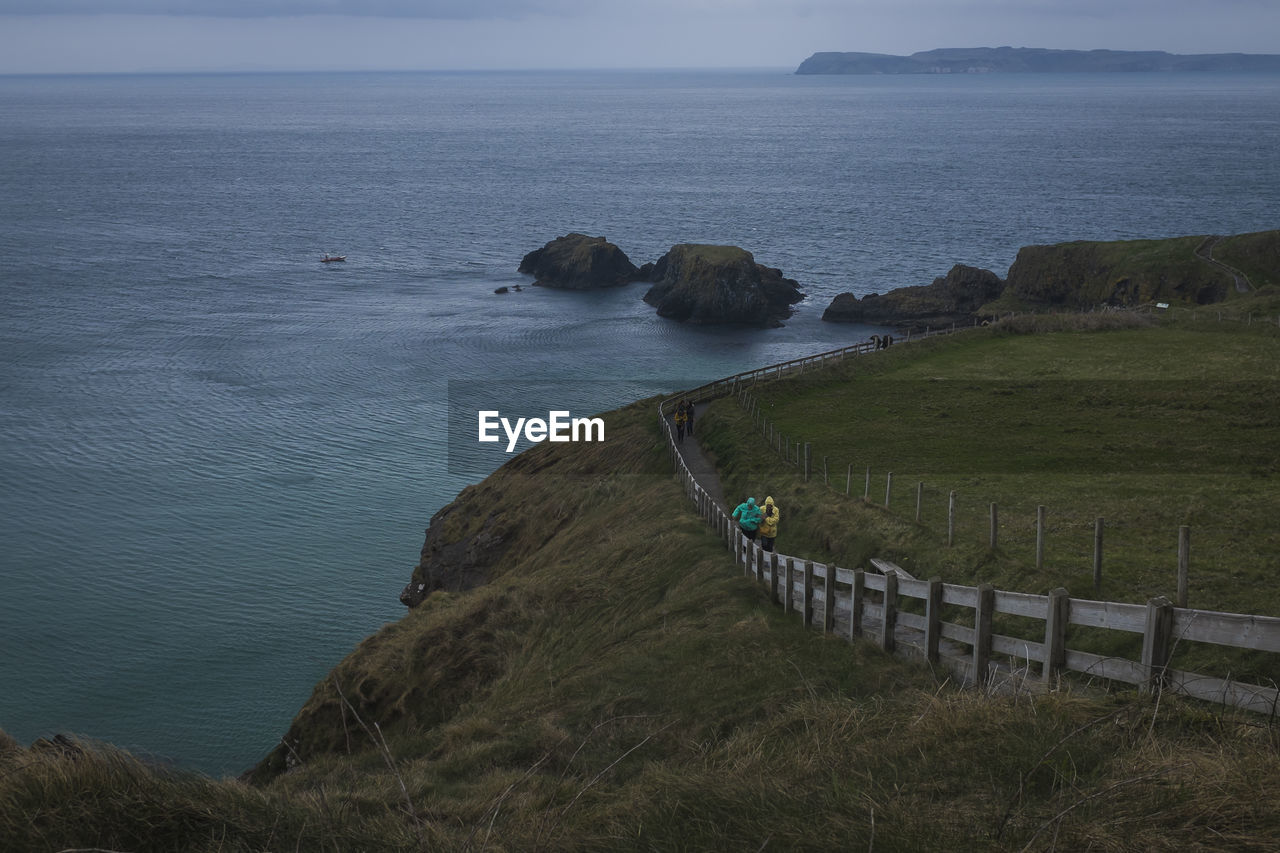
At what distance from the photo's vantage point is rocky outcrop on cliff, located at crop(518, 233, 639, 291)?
10094 centimetres

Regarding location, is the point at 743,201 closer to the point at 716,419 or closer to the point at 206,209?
the point at 206,209

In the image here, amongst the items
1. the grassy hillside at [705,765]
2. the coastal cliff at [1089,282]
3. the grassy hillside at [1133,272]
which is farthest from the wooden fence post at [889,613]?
the grassy hillside at [1133,272]

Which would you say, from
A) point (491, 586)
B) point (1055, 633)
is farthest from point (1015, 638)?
point (491, 586)

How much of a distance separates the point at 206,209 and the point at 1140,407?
136512 millimetres

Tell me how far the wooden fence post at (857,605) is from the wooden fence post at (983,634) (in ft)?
8.40

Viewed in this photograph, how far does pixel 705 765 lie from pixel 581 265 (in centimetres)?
9299

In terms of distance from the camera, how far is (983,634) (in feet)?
38.4

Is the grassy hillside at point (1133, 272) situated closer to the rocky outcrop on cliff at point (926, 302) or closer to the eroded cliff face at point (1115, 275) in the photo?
the eroded cliff face at point (1115, 275)

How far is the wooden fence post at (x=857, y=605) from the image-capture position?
1440cm

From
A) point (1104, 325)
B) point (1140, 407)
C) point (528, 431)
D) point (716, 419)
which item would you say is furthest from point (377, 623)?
point (1104, 325)

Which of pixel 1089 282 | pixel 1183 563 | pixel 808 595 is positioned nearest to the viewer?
pixel 1183 563

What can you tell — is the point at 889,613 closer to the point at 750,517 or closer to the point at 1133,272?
the point at 750,517

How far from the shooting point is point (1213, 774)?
7.32 meters

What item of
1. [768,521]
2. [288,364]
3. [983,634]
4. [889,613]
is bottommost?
[288,364]
